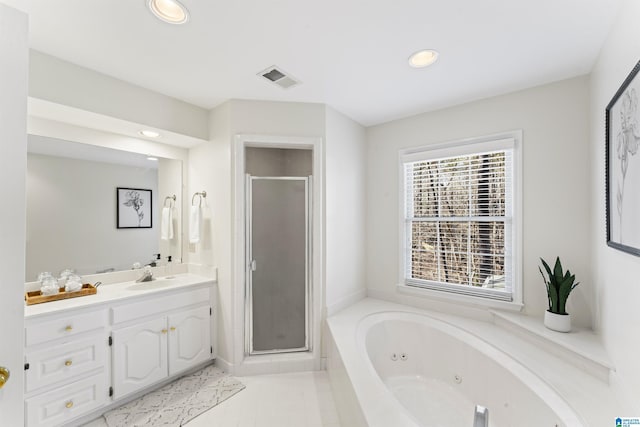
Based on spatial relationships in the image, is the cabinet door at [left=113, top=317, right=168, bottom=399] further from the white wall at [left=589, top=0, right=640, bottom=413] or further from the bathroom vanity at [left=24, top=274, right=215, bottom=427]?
the white wall at [left=589, top=0, right=640, bottom=413]

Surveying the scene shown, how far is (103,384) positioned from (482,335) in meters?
2.77

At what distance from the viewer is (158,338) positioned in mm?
2209

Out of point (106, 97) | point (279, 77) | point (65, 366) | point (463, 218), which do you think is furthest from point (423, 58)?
point (65, 366)

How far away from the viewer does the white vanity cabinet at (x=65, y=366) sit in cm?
165

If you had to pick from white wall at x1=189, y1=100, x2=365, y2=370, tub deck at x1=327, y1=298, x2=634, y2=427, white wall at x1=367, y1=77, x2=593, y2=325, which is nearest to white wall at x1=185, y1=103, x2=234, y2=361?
white wall at x1=189, y1=100, x2=365, y2=370

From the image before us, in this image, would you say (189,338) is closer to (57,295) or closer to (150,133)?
(57,295)

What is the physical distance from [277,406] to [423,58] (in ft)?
8.73

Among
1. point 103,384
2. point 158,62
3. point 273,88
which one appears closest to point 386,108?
point 273,88

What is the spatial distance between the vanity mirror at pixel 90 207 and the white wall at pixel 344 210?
60.9 inches

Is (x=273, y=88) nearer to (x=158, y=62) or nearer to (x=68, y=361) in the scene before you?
(x=158, y=62)

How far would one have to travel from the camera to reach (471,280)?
8.34 ft

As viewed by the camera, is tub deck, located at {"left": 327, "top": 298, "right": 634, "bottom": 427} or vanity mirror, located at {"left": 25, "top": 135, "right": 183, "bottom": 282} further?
vanity mirror, located at {"left": 25, "top": 135, "right": 183, "bottom": 282}

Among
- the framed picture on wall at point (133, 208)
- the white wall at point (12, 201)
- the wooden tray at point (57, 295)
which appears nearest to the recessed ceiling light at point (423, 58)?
A: the white wall at point (12, 201)

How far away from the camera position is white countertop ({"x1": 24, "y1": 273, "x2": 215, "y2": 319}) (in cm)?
175
